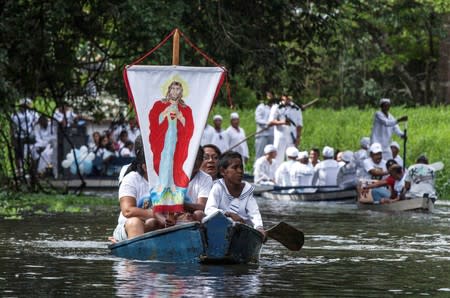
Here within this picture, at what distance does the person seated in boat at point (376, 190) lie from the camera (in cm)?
2781

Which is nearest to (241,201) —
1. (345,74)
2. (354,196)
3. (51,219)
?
(51,219)

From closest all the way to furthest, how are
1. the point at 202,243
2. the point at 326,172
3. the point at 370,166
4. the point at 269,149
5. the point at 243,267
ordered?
the point at 202,243 → the point at 243,267 → the point at 370,166 → the point at 326,172 → the point at 269,149

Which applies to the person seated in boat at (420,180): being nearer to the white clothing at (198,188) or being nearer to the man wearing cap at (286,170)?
the man wearing cap at (286,170)

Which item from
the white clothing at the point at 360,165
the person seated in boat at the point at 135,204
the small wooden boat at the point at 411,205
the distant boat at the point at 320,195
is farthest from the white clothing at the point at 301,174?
the person seated in boat at the point at 135,204

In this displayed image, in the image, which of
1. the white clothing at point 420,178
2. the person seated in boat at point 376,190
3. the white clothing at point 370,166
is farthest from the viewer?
the white clothing at point 370,166

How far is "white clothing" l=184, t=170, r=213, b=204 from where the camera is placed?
16.3 meters

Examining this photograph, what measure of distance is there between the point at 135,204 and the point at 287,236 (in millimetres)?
1594

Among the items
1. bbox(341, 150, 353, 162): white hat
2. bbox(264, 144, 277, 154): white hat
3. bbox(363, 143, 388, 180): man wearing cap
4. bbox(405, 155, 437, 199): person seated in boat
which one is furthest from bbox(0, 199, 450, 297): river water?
bbox(264, 144, 277, 154): white hat

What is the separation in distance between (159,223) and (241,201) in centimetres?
86

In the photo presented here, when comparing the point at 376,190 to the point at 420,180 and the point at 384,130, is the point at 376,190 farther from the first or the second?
the point at 384,130

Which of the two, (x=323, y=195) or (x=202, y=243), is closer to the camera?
(x=202, y=243)

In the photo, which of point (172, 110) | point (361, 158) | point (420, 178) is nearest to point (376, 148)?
point (361, 158)

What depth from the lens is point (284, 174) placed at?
108 feet

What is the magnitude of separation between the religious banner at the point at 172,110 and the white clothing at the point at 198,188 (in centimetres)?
32
